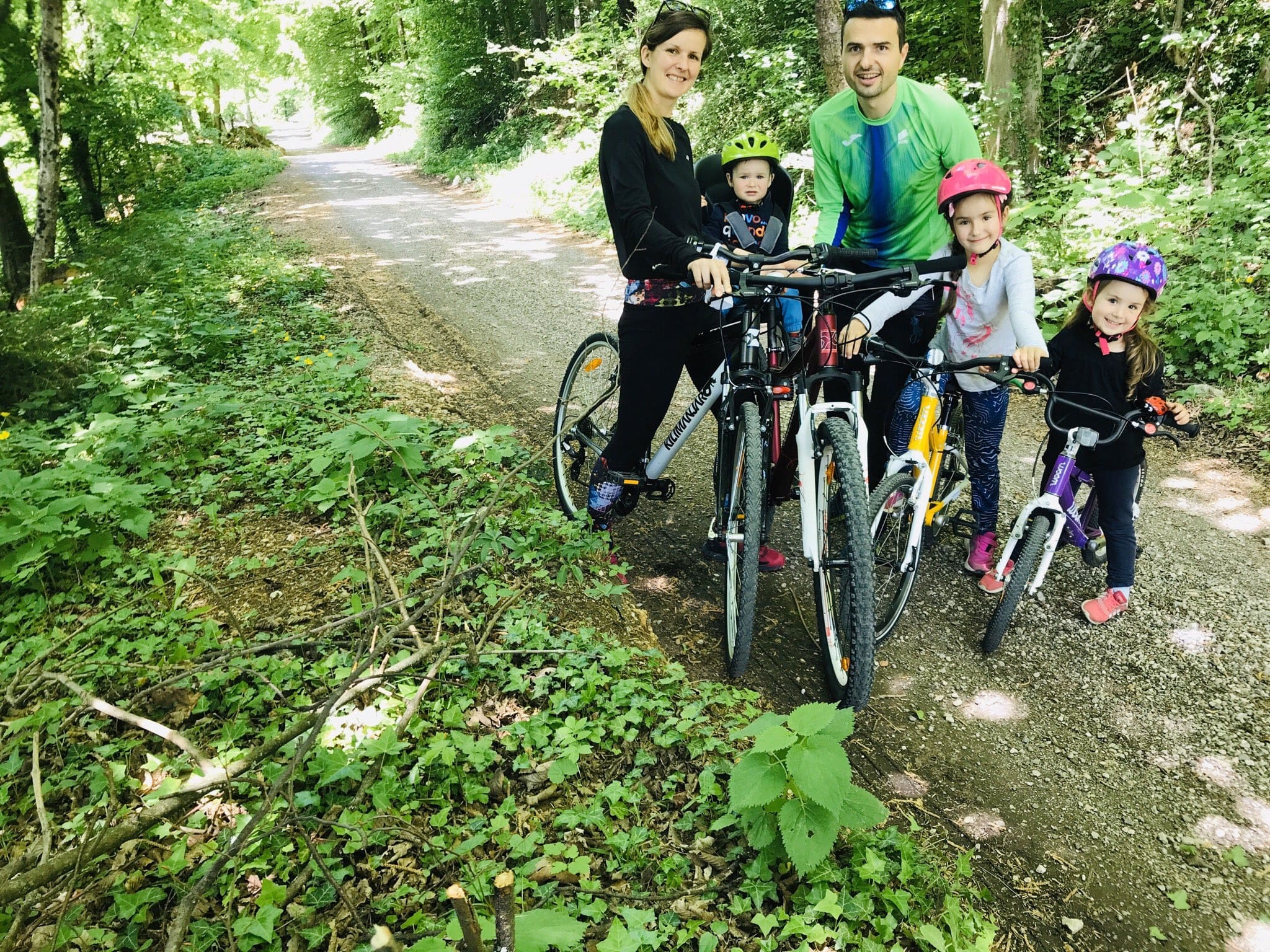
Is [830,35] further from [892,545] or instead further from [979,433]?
[892,545]

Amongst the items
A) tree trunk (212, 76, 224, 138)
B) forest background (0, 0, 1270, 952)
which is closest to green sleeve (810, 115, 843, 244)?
forest background (0, 0, 1270, 952)

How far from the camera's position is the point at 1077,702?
309cm

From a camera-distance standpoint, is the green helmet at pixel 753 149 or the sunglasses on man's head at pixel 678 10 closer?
the sunglasses on man's head at pixel 678 10

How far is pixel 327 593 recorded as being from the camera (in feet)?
11.5

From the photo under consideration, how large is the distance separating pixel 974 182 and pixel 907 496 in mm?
1416

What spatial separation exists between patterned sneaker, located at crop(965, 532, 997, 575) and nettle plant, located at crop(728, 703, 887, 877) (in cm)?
204

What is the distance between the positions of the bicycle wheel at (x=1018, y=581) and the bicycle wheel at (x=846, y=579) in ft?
2.49

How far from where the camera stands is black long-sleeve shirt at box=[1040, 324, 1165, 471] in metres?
3.35

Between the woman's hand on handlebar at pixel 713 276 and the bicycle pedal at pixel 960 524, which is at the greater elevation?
the woman's hand on handlebar at pixel 713 276

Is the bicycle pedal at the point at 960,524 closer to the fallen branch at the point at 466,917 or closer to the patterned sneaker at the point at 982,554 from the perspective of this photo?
the patterned sneaker at the point at 982,554

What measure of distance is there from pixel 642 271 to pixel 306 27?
37.4 m

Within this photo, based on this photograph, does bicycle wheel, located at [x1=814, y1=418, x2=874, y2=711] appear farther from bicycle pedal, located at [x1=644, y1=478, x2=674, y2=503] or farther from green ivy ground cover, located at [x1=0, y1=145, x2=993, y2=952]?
bicycle pedal, located at [x1=644, y1=478, x2=674, y2=503]

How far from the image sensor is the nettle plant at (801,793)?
2.07 m

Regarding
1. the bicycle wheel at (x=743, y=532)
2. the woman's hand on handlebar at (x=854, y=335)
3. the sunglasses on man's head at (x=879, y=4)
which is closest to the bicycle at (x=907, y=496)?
the woman's hand on handlebar at (x=854, y=335)
